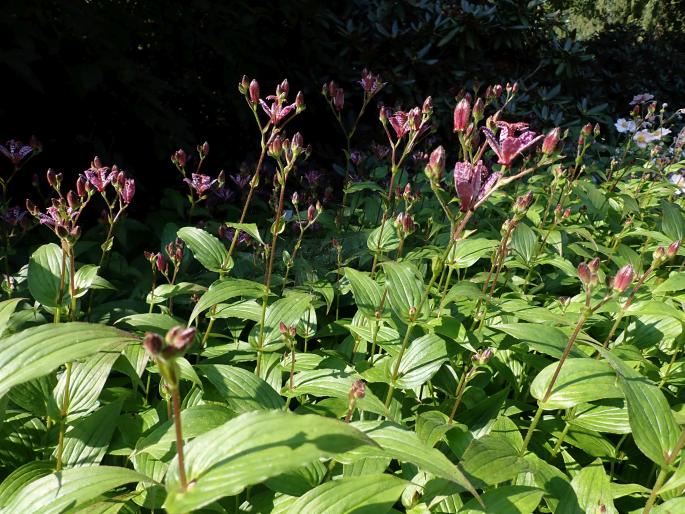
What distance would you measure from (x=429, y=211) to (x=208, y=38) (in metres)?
2.32

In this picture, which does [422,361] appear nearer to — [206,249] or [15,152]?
[206,249]

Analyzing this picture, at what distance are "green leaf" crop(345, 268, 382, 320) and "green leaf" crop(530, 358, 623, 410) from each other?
64cm

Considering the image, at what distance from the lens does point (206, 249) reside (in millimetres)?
2139

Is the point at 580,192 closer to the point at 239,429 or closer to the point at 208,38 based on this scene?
the point at 208,38

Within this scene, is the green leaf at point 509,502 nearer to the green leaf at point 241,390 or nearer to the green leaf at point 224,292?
the green leaf at point 241,390

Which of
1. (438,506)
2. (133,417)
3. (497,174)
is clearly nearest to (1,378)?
(133,417)

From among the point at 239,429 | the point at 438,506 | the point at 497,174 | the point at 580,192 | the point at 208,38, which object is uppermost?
the point at 208,38

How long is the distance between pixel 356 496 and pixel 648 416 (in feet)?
2.73

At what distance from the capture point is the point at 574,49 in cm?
729

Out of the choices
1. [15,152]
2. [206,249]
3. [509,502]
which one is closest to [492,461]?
[509,502]

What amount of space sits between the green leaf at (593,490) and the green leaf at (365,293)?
2.72ft

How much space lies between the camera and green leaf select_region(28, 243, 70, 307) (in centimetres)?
179

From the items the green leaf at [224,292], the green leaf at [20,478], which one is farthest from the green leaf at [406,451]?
the green leaf at [20,478]

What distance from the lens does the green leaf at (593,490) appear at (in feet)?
4.70
